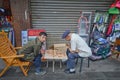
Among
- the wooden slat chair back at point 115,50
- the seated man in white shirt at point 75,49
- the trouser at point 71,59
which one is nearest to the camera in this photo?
the seated man in white shirt at point 75,49

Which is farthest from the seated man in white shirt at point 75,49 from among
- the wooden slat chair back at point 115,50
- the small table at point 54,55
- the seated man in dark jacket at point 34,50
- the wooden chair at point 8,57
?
the wooden slat chair back at point 115,50

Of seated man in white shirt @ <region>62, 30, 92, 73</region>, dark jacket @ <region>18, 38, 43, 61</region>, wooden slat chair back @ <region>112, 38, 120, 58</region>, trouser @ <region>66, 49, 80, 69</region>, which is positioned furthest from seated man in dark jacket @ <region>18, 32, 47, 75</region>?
wooden slat chair back @ <region>112, 38, 120, 58</region>

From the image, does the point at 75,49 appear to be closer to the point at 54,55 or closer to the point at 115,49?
the point at 54,55

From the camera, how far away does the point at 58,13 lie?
24.0 feet

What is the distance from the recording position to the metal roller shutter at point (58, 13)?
23.6ft

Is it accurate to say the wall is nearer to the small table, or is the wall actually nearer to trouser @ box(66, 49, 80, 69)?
the small table

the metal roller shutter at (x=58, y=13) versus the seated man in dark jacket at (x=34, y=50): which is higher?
the metal roller shutter at (x=58, y=13)

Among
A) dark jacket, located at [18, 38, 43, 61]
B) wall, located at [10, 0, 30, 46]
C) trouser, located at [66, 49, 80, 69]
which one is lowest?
trouser, located at [66, 49, 80, 69]

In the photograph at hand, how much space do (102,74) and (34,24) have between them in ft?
10.3

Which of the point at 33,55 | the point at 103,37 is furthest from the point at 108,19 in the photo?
the point at 33,55

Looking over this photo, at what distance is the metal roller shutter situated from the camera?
283 inches

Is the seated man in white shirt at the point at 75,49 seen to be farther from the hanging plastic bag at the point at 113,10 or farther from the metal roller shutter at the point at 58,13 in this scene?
the hanging plastic bag at the point at 113,10

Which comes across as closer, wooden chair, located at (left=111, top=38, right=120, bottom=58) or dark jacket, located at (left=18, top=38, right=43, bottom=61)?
dark jacket, located at (left=18, top=38, right=43, bottom=61)

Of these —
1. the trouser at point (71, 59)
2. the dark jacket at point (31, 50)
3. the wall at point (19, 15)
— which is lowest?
the trouser at point (71, 59)
